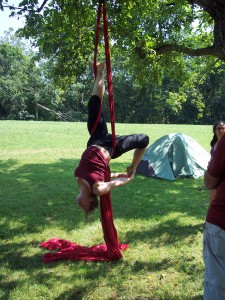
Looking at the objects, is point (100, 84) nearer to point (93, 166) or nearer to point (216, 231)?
point (93, 166)

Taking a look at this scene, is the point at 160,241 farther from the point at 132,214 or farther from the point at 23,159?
the point at 23,159

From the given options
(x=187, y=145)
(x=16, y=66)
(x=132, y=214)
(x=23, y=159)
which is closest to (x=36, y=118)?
(x=16, y=66)

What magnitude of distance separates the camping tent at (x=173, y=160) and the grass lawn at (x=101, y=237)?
415 millimetres

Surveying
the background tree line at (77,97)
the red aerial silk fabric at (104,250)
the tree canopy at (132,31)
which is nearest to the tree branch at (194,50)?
the tree canopy at (132,31)

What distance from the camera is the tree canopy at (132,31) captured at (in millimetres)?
4327

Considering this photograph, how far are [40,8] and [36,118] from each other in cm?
4000

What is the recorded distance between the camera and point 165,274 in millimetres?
3973

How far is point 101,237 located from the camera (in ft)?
17.1

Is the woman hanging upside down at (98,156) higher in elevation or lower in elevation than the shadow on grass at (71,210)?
higher

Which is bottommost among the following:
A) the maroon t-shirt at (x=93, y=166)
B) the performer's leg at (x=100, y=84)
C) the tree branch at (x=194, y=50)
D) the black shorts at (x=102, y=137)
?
the maroon t-shirt at (x=93, y=166)

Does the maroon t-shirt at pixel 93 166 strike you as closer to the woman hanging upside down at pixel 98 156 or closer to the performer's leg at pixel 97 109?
the woman hanging upside down at pixel 98 156

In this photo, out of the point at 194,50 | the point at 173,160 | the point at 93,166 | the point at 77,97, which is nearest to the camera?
the point at 93,166

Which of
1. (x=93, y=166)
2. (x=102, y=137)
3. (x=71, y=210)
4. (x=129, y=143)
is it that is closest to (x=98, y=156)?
(x=93, y=166)

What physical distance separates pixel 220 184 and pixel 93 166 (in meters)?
1.97
